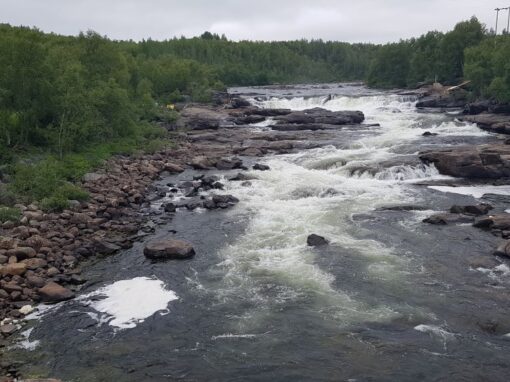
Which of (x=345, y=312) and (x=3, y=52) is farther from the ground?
(x=3, y=52)

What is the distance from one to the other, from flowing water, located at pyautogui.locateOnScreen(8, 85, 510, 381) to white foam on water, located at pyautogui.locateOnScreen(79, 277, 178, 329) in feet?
0.21

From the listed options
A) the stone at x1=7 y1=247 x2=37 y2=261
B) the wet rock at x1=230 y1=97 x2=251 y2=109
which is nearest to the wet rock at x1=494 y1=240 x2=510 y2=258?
the stone at x1=7 y1=247 x2=37 y2=261

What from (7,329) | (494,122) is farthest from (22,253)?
(494,122)

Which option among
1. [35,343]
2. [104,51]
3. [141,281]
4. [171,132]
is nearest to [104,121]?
[104,51]

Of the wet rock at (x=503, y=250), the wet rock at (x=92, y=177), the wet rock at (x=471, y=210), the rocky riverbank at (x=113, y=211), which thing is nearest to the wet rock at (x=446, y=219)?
the wet rock at (x=471, y=210)

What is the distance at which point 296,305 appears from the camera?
16516 millimetres

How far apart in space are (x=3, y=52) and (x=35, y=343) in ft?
74.3

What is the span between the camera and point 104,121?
3969 cm

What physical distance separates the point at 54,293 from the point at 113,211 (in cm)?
944

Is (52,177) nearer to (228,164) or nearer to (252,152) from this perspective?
(228,164)

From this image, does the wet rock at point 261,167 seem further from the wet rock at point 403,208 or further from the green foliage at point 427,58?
the green foliage at point 427,58

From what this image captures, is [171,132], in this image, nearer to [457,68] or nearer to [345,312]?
[345,312]

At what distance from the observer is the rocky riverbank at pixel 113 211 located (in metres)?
17.8

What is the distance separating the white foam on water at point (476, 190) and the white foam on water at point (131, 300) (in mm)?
19696
